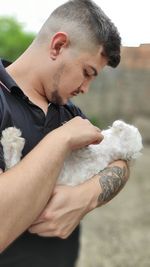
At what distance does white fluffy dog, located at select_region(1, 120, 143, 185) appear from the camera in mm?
1701

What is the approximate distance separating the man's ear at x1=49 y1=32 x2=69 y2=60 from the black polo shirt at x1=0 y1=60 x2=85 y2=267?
A: 167mm

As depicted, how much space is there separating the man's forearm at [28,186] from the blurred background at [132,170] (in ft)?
2.13

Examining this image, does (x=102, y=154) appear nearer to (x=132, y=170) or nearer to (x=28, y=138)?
(x=28, y=138)

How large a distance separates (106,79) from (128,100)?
1.68 ft

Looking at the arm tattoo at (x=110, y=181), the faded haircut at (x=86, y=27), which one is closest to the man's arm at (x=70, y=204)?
the arm tattoo at (x=110, y=181)

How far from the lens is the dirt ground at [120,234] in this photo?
404cm

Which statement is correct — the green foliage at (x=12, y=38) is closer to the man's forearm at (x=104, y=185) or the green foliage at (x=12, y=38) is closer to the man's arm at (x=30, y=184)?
the man's forearm at (x=104, y=185)

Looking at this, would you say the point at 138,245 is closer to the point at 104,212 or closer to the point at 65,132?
the point at 104,212

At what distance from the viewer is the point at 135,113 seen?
9.15m

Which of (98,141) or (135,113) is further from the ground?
(98,141)

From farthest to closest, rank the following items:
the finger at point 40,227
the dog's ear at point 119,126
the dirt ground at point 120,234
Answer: the dirt ground at point 120,234
the dog's ear at point 119,126
the finger at point 40,227

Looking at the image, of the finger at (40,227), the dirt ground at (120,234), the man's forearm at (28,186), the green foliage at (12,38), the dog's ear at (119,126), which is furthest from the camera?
the green foliage at (12,38)

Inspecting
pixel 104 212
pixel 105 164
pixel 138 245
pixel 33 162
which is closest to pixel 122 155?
pixel 105 164

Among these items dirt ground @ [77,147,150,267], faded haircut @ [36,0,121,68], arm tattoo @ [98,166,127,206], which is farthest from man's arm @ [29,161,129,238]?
dirt ground @ [77,147,150,267]
